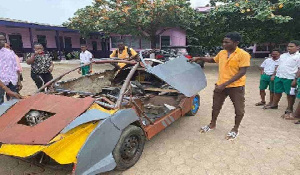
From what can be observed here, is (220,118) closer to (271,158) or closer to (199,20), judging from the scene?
(271,158)

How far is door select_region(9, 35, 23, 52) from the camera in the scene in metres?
17.3

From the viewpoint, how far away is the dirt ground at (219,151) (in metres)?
2.75

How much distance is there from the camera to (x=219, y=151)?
3211 millimetres

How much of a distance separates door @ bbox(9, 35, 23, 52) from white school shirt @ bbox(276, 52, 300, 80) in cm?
1928

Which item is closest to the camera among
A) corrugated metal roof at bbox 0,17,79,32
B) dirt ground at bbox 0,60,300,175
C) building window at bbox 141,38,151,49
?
dirt ground at bbox 0,60,300,175

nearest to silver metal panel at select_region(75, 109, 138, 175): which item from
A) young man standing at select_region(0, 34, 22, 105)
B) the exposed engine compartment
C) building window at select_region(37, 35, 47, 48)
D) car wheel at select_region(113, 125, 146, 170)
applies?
car wheel at select_region(113, 125, 146, 170)

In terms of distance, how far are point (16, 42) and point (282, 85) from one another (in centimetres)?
1958

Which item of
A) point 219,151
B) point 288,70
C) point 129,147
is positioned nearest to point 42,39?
point 129,147

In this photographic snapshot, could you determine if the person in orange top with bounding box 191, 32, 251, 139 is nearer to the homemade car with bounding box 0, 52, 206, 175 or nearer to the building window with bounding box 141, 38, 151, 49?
the homemade car with bounding box 0, 52, 206, 175

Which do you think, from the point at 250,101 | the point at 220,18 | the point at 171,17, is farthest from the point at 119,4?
the point at 250,101

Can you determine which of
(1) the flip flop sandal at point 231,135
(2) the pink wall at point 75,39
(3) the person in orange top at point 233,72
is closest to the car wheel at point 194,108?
(3) the person in orange top at point 233,72

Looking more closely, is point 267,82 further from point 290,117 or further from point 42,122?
point 42,122

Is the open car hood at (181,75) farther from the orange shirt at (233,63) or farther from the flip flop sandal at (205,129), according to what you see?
the flip flop sandal at (205,129)

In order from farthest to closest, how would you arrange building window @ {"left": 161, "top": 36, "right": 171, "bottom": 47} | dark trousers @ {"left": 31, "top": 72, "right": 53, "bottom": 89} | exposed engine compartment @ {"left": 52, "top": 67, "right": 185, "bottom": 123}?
building window @ {"left": 161, "top": 36, "right": 171, "bottom": 47} < dark trousers @ {"left": 31, "top": 72, "right": 53, "bottom": 89} < exposed engine compartment @ {"left": 52, "top": 67, "right": 185, "bottom": 123}
